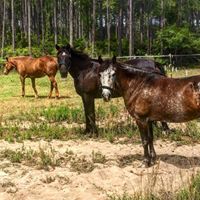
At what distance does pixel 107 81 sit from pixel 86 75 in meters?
3.00

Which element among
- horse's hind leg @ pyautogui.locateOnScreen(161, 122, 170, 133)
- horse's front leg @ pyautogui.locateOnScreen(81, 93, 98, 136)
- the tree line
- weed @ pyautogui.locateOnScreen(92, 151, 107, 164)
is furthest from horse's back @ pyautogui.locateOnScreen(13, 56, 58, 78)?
the tree line

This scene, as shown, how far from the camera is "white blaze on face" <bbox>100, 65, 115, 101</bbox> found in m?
7.39

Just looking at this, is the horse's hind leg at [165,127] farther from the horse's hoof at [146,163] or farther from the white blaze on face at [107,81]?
the white blaze on face at [107,81]

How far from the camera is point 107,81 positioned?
7.45 m

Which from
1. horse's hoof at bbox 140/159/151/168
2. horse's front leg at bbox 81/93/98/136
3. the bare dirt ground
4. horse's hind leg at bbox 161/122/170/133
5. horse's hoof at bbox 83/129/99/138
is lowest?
the bare dirt ground

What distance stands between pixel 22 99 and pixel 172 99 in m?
10.7

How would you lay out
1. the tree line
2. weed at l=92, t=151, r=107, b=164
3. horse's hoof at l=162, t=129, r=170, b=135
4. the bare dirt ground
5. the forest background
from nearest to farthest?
the bare dirt ground
weed at l=92, t=151, r=107, b=164
horse's hoof at l=162, t=129, r=170, b=135
the forest background
the tree line

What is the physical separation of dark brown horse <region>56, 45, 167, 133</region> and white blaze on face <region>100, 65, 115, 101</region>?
2759mm

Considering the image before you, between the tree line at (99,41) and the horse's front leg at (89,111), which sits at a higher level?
the tree line at (99,41)

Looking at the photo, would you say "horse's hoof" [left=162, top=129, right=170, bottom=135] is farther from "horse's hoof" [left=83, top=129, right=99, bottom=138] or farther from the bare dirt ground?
"horse's hoof" [left=83, top=129, right=99, bottom=138]

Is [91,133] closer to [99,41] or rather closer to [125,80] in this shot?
[125,80]

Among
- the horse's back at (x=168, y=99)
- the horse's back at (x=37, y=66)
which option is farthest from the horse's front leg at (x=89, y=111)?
the horse's back at (x=37, y=66)

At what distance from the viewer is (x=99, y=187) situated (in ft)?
22.1

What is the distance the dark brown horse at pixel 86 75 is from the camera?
34.0ft
